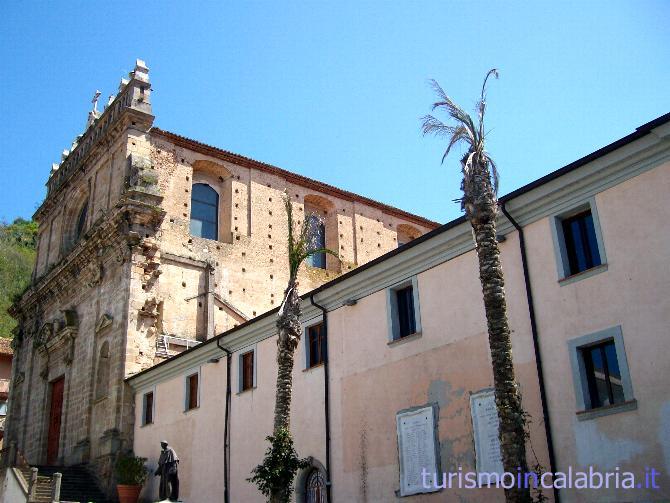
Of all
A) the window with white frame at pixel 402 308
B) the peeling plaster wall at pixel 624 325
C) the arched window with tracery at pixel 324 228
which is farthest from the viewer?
the arched window with tracery at pixel 324 228

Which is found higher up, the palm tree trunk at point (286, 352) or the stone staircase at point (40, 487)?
the palm tree trunk at point (286, 352)

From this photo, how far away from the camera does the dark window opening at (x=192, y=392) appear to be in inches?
905

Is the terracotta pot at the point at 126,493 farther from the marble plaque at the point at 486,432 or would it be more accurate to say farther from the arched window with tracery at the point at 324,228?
the arched window with tracery at the point at 324,228

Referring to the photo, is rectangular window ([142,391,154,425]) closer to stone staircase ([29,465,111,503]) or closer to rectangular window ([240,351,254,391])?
stone staircase ([29,465,111,503])

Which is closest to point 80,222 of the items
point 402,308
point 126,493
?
point 126,493

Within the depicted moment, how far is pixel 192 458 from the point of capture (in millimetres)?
22250

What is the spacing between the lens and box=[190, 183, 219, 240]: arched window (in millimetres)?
32469

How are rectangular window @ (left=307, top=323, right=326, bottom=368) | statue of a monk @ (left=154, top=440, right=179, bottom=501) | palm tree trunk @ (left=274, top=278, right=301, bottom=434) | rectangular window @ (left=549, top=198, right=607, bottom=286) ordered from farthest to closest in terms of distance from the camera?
statue of a monk @ (left=154, top=440, right=179, bottom=501)
rectangular window @ (left=307, top=323, right=326, bottom=368)
palm tree trunk @ (left=274, top=278, right=301, bottom=434)
rectangular window @ (left=549, top=198, right=607, bottom=286)

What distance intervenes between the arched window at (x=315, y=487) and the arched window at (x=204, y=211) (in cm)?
1612

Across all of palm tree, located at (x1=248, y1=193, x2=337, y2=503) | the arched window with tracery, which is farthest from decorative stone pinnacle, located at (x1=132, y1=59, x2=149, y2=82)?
palm tree, located at (x1=248, y1=193, x2=337, y2=503)

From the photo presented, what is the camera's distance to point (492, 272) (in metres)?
11.9

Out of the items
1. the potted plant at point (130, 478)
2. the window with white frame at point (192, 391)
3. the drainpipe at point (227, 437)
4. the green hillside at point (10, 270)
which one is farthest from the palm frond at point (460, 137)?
the green hillside at point (10, 270)

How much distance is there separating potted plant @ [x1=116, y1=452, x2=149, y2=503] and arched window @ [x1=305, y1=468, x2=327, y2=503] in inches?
317

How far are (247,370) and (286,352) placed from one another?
574cm
